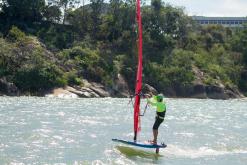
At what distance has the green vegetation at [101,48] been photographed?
214 feet

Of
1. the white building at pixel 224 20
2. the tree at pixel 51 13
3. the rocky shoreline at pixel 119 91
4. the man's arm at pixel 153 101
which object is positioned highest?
the white building at pixel 224 20

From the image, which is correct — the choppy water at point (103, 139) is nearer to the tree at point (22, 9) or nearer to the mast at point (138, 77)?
the mast at point (138, 77)

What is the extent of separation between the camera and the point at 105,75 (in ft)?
236

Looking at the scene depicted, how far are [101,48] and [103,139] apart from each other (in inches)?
2302

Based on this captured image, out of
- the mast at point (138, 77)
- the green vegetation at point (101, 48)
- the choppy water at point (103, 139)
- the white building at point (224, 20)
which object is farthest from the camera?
the white building at point (224, 20)

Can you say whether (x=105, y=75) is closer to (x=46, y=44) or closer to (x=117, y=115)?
(x=46, y=44)

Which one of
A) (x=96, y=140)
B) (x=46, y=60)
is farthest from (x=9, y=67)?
(x=96, y=140)

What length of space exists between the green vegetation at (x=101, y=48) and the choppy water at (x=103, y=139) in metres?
29.6

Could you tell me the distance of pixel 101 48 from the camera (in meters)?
81.8

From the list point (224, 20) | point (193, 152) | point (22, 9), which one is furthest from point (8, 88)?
point (224, 20)

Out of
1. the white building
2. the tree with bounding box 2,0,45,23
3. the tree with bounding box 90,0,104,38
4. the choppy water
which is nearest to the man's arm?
the choppy water

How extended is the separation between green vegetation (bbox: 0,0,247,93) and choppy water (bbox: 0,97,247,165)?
1167 inches

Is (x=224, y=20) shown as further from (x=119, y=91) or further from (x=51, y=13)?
(x=119, y=91)

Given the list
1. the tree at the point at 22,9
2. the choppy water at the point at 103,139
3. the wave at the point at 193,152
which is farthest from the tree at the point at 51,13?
the wave at the point at 193,152
